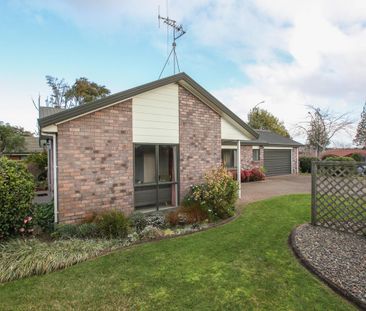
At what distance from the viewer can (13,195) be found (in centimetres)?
560

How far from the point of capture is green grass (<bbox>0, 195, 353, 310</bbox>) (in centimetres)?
346

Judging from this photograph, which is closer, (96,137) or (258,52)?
(96,137)

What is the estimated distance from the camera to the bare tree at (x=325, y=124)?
32.4 metres

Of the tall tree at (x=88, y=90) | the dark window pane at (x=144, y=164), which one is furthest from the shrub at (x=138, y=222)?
the tall tree at (x=88, y=90)

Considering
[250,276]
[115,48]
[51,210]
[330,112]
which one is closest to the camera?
[250,276]

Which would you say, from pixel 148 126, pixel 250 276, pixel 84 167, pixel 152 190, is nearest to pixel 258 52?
pixel 148 126

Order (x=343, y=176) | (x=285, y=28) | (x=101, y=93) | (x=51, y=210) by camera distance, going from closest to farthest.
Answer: (x=343, y=176), (x=51, y=210), (x=285, y=28), (x=101, y=93)

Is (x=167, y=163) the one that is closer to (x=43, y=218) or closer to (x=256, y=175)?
(x=43, y=218)

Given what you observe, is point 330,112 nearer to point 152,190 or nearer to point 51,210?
point 152,190

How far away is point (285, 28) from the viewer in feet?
36.0

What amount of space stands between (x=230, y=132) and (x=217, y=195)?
3499 mm

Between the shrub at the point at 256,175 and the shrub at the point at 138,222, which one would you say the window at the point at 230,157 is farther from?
the shrub at the point at 138,222

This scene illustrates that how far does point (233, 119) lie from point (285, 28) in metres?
4.94

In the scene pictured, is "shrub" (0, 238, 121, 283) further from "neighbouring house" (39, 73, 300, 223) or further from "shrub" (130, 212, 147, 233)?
"neighbouring house" (39, 73, 300, 223)
